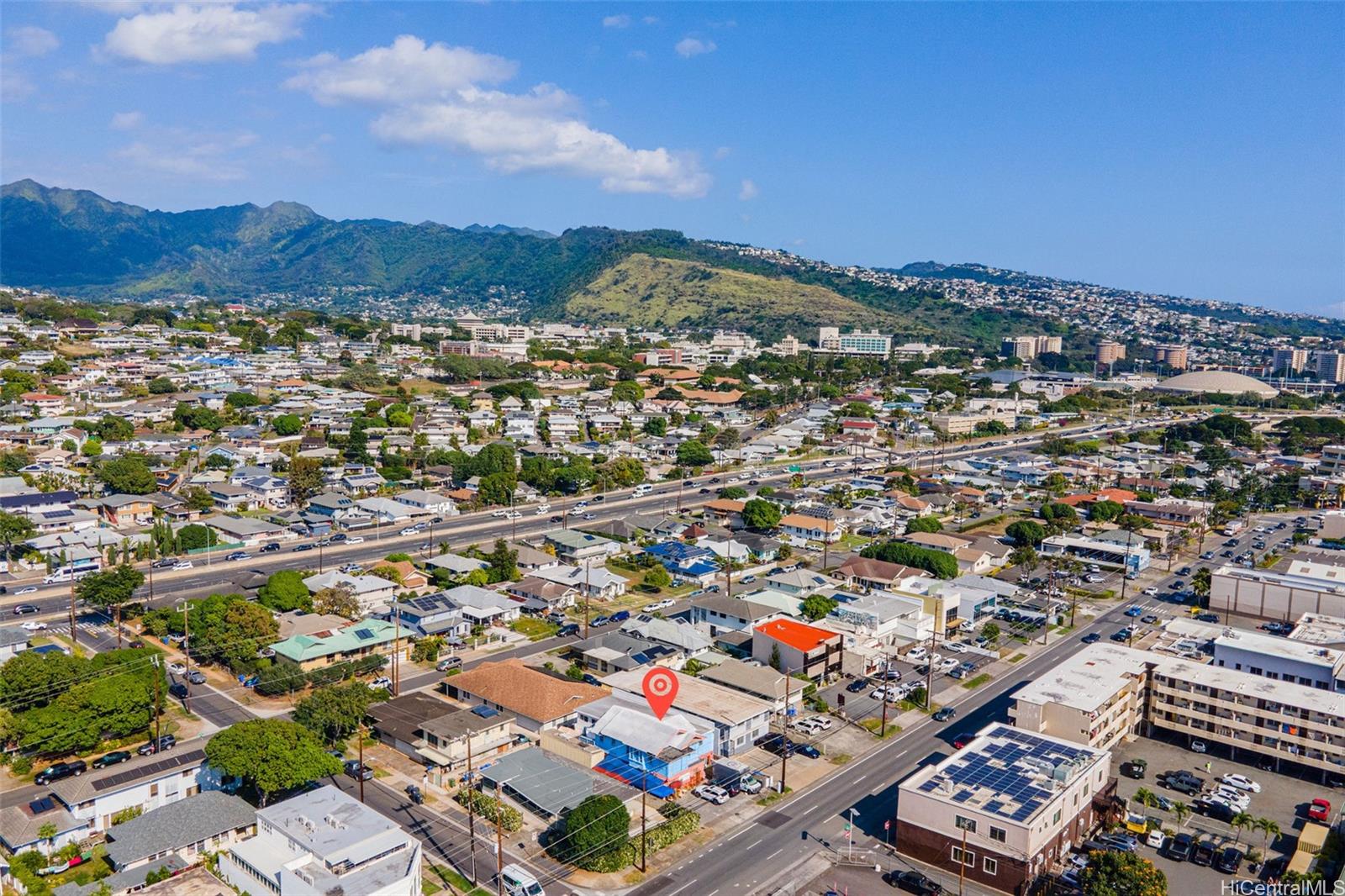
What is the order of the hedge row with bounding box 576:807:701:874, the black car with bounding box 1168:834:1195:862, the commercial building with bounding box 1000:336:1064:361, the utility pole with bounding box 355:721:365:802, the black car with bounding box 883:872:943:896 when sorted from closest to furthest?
the black car with bounding box 883:872:943:896
the hedge row with bounding box 576:807:701:874
the black car with bounding box 1168:834:1195:862
the utility pole with bounding box 355:721:365:802
the commercial building with bounding box 1000:336:1064:361

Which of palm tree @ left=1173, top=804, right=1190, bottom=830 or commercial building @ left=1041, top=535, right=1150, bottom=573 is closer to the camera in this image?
palm tree @ left=1173, top=804, right=1190, bottom=830

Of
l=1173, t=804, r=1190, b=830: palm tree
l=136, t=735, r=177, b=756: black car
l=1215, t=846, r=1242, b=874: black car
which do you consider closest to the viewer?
l=1215, t=846, r=1242, b=874: black car

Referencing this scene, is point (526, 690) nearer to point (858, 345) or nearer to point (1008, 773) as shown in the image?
point (1008, 773)

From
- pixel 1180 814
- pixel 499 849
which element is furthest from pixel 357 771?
pixel 1180 814

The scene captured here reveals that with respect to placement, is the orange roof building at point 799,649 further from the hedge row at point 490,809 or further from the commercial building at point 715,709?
the hedge row at point 490,809

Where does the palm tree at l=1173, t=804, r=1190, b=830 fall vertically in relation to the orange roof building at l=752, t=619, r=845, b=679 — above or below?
below

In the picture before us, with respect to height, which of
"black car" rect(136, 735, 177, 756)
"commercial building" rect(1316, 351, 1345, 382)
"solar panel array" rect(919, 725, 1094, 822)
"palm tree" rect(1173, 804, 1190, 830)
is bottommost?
"black car" rect(136, 735, 177, 756)

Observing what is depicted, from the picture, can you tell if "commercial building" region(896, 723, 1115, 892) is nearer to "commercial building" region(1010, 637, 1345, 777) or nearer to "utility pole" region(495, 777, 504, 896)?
"commercial building" region(1010, 637, 1345, 777)

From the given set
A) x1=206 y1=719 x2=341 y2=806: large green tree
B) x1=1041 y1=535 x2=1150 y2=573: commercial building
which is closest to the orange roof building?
x1=206 y1=719 x2=341 y2=806: large green tree
